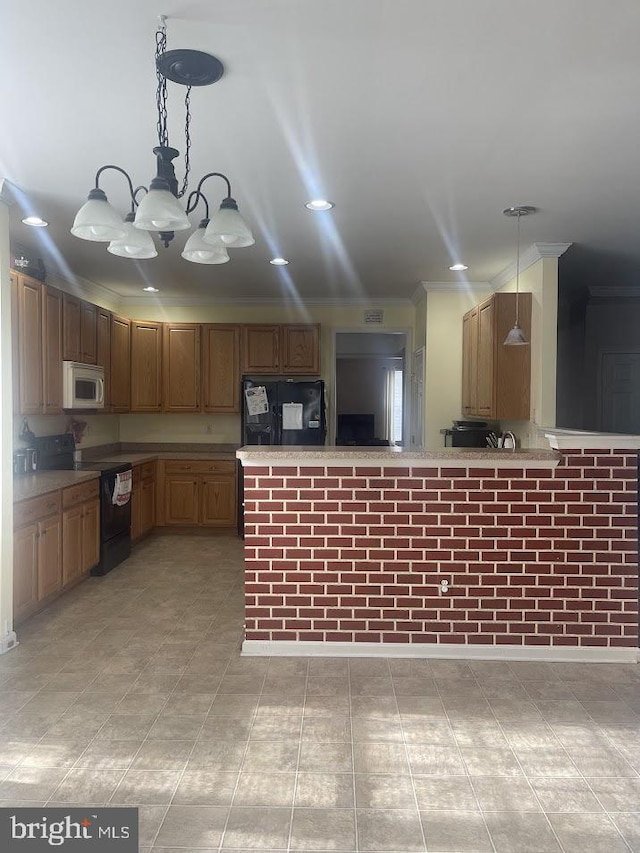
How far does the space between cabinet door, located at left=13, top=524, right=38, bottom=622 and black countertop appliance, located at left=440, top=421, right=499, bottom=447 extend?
11.1ft

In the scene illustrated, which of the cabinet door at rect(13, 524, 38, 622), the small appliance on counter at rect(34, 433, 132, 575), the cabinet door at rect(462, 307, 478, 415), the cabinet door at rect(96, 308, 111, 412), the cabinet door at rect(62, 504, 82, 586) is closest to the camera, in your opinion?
the cabinet door at rect(13, 524, 38, 622)

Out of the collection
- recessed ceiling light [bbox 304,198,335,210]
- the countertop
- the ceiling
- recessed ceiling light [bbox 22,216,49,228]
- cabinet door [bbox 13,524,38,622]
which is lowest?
cabinet door [bbox 13,524,38,622]

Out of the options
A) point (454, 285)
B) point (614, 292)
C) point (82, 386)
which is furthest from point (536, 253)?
point (82, 386)

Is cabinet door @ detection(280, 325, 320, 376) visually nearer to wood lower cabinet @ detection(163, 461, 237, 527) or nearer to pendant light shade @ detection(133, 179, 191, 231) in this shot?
wood lower cabinet @ detection(163, 461, 237, 527)

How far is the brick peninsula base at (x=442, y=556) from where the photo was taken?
319 cm

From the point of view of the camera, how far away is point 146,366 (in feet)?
20.8

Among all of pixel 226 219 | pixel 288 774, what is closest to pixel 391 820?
pixel 288 774

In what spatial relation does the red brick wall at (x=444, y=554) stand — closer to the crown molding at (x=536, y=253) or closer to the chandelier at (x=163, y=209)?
the chandelier at (x=163, y=209)

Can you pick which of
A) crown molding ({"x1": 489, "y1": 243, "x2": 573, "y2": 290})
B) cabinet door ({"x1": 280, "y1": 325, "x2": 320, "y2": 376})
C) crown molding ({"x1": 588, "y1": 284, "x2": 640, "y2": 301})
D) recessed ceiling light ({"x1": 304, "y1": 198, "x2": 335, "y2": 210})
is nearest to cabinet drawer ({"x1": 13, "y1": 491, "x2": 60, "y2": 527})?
recessed ceiling light ({"x1": 304, "y1": 198, "x2": 335, "y2": 210})

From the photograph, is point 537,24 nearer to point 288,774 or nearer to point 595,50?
point 595,50

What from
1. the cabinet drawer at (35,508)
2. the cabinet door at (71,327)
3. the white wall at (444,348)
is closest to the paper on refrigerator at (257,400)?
the white wall at (444,348)

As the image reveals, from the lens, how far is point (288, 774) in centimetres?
217

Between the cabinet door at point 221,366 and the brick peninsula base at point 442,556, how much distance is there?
326 cm

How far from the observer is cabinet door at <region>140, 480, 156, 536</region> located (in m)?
5.78
